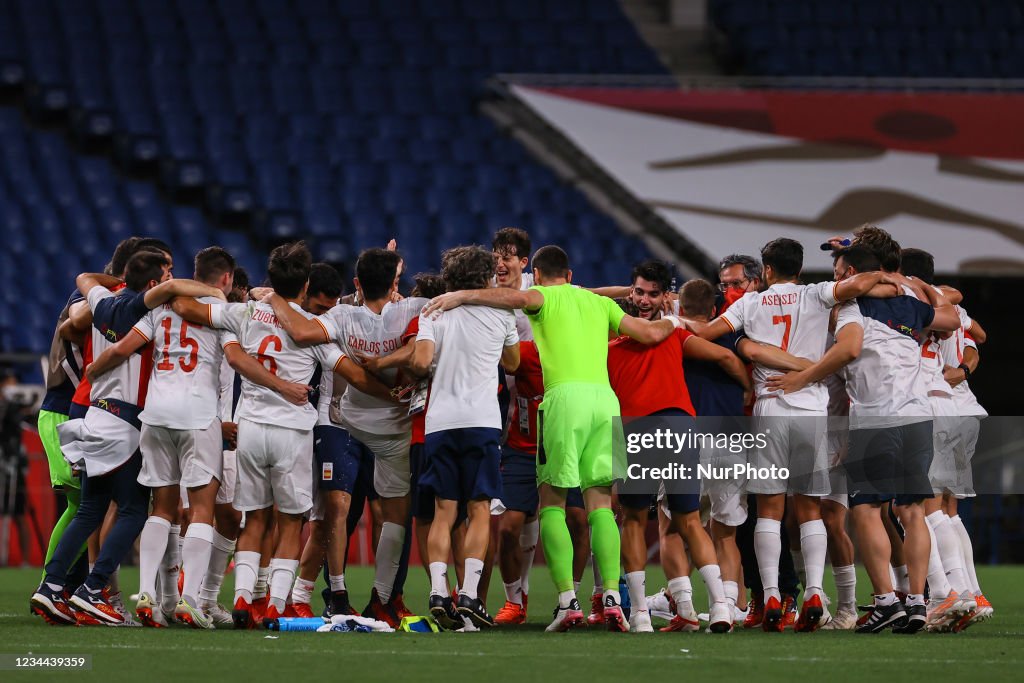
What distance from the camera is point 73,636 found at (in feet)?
21.5

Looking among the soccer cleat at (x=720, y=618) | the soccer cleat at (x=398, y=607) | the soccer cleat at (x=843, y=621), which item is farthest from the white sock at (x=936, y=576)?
the soccer cleat at (x=398, y=607)

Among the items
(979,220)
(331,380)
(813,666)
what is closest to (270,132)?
(979,220)

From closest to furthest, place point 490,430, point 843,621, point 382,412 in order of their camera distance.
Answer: point 490,430 → point 382,412 → point 843,621

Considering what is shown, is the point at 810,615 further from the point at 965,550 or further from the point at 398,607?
the point at 398,607

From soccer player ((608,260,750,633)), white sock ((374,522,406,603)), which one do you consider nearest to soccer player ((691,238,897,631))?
soccer player ((608,260,750,633))

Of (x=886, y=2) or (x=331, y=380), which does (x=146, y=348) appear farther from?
(x=886, y=2)

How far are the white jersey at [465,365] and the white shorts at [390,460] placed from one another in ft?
1.64

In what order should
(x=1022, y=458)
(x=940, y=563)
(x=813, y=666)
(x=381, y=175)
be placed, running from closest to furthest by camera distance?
1. (x=813, y=666)
2. (x=940, y=563)
3. (x=1022, y=458)
4. (x=381, y=175)

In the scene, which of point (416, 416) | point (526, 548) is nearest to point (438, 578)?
point (416, 416)

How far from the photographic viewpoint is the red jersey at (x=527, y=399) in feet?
25.7

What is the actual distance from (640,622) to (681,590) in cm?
33

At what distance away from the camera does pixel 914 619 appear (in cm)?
711

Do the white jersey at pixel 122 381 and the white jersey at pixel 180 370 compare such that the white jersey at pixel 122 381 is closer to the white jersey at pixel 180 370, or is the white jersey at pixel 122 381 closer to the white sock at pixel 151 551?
the white jersey at pixel 180 370

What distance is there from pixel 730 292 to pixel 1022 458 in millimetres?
9634
